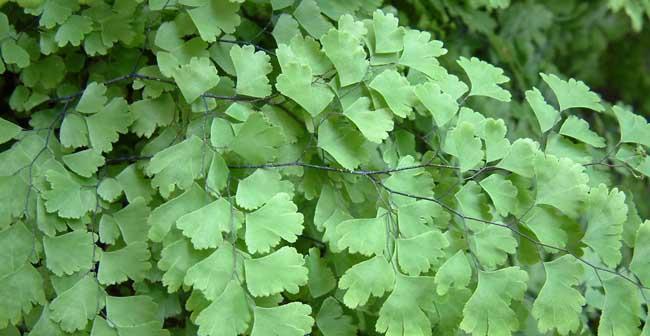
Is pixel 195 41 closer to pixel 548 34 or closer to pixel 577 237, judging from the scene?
pixel 577 237

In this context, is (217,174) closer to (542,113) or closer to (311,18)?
(311,18)

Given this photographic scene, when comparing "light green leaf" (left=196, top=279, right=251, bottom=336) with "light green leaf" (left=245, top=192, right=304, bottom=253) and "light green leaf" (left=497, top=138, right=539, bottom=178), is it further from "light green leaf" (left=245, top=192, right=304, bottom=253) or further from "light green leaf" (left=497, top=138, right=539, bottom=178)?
"light green leaf" (left=497, top=138, right=539, bottom=178)

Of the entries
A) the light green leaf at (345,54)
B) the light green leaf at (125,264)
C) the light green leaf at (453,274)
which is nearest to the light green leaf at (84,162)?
the light green leaf at (125,264)

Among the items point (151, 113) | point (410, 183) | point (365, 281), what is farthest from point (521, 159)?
point (151, 113)

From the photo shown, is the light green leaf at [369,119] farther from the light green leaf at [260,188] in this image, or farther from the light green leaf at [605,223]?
the light green leaf at [605,223]

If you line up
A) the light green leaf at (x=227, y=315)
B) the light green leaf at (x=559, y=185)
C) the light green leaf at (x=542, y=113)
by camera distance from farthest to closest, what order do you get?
the light green leaf at (x=542, y=113) < the light green leaf at (x=559, y=185) < the light green leaf at (x=227, y=315)

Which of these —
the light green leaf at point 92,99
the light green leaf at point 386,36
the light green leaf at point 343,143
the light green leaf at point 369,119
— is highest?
the light green leaf at point 386,36

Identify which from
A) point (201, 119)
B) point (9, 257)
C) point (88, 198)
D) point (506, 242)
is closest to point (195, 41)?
point (201, 119)

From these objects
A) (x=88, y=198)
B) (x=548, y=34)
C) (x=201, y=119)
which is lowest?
(x=548, y=34)

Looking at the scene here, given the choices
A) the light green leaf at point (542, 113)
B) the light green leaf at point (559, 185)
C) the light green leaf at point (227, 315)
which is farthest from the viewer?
the light green leaf at point (542, 113)
